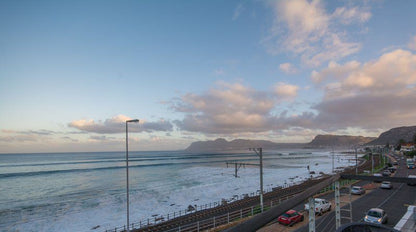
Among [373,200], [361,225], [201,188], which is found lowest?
[201,188]

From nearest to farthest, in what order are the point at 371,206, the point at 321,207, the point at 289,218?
the point at 289,218
the point at 321,207
the point at 371,206

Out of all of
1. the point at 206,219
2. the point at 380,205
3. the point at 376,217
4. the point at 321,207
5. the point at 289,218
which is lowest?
the point at 206,219

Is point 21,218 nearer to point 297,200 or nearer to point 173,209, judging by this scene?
point 173,209

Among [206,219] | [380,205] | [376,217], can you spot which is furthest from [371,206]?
[206,219]

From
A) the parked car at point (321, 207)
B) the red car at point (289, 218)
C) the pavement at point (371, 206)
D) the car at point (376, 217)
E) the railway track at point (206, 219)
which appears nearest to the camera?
the car at point (376, 217)

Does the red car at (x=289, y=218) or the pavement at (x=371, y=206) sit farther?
the red car at (x=289, y=218)

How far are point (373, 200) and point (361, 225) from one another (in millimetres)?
27705

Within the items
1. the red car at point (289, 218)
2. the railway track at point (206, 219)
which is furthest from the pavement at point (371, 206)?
the railway track at point (206, 219)

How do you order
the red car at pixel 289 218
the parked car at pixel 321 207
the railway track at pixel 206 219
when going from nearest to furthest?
the red car at pixel 289 218, the parked car at pixel 321 207, the railway track at pixel 206 219

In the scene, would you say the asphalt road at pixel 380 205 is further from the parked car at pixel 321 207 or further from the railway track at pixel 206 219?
the railway track at pixel 206 219

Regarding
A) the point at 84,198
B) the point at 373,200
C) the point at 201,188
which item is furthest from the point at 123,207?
the point at 373,200

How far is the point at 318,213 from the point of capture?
20.2 meters

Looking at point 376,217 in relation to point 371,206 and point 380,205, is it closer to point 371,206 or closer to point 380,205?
point 371,206

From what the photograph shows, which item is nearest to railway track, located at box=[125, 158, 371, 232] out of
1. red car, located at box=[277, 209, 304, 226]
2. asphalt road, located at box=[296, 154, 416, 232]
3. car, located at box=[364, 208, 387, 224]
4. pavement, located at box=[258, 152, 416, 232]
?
red car, located at box=[277, 209, 304, 226]
